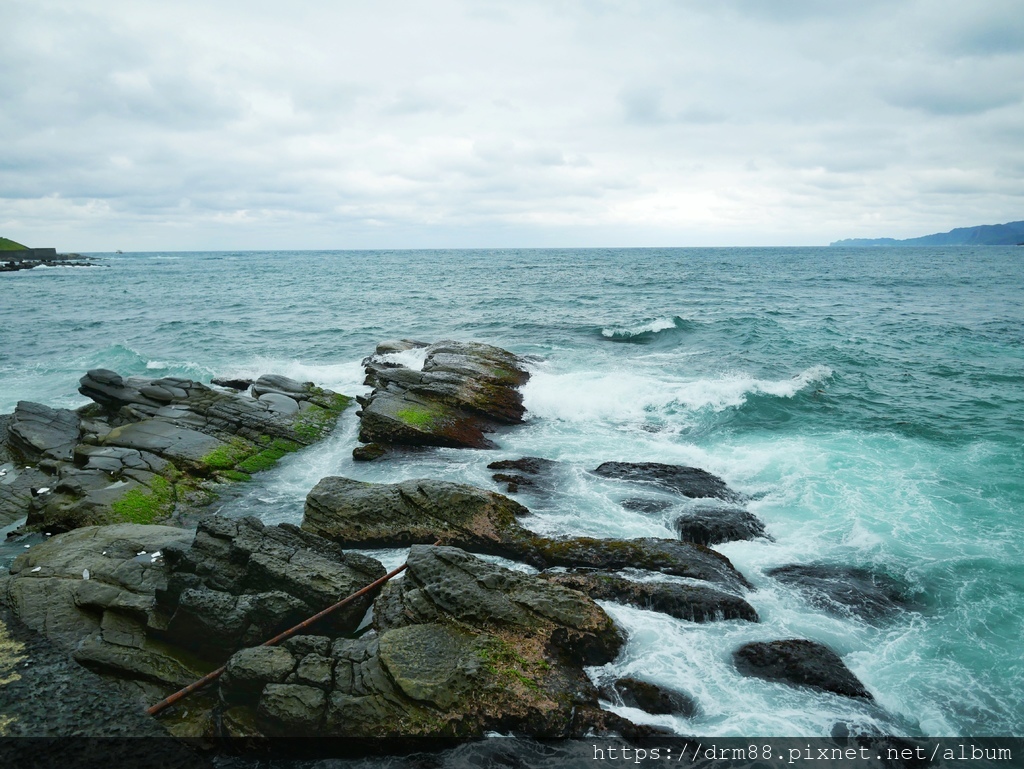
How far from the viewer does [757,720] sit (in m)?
8.50

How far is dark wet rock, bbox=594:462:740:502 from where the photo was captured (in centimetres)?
1577

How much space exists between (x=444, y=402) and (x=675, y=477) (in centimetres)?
910

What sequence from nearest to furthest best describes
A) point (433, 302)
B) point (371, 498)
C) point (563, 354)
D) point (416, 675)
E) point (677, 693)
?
point (416, 675) → point (677, 693) → point (371, 498) → point (563, 354) → point (433, 302)

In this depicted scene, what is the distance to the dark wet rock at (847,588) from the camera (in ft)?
37.0

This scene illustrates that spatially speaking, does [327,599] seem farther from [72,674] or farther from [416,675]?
[72,674]

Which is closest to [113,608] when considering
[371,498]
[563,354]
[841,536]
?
[371,498]

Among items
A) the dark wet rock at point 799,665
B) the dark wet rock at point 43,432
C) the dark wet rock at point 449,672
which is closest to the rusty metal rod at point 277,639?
the dark wet rock at point 449,672

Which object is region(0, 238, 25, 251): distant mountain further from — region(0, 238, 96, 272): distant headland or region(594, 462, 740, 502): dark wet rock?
region(594, 462, 740, 502): dark wet rock

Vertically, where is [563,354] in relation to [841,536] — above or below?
above

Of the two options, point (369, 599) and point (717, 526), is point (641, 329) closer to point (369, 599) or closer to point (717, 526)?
point (717, 526)

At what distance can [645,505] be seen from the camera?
15.0 meters

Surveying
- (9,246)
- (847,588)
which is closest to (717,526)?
(847,588)

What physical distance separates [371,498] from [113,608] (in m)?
5.36

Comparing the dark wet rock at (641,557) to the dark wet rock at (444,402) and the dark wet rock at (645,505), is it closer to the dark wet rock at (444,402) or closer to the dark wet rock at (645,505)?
the dark wet rock at (645,505)
